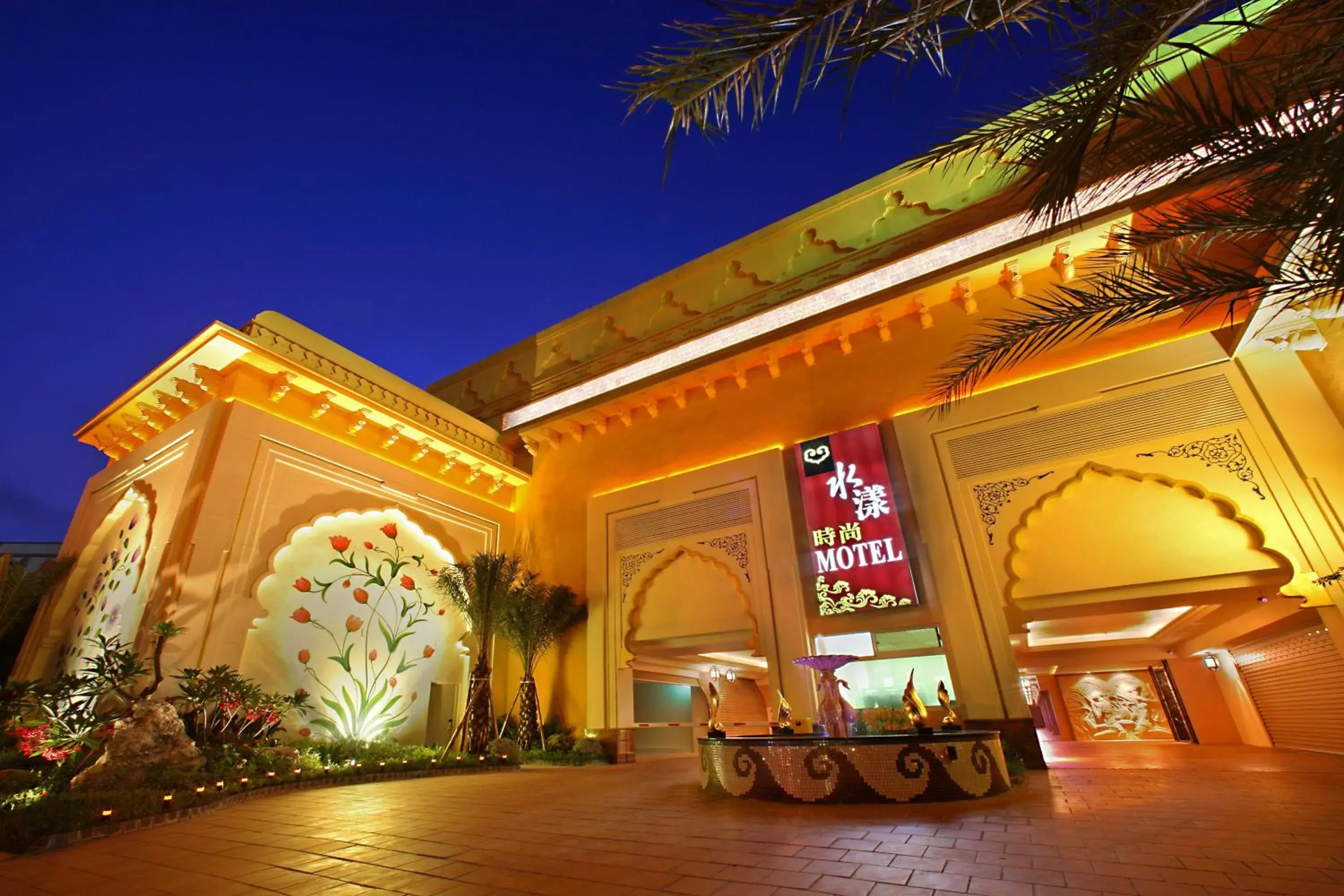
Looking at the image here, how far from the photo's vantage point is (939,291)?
27.5ft

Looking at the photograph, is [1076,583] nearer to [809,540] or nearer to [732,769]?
[809,540]

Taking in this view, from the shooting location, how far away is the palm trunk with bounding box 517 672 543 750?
875cm

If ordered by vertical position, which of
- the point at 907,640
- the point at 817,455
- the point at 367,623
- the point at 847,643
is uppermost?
the point at 817,455

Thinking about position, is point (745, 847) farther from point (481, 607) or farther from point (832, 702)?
point (481, 607)

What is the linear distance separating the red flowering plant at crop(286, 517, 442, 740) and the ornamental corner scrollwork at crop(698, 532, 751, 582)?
4.52 meters

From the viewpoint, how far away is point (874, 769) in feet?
13.8

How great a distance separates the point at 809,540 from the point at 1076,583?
3114mm

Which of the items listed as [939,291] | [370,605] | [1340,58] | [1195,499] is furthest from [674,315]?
[1340,58]

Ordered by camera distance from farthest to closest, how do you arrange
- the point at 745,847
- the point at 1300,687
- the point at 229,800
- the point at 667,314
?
the point at 667,314 < the point at 1300,687 < the point at 229,800 < the point at 745,847

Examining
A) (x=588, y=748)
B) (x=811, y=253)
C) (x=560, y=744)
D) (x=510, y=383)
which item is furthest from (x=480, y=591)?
(x=811, y=253)

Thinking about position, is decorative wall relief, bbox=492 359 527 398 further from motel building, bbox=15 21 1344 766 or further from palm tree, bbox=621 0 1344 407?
palm tree, bbox=621 0 1344 407

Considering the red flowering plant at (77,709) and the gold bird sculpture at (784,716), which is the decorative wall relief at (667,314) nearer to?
the gold bird sculpture at (784,716)

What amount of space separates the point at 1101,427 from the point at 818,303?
13.8 feet

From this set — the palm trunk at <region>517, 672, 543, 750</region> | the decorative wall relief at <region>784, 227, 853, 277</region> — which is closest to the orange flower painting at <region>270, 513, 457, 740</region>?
the palm trunk at <region>517, 672, 543, 750</region>
